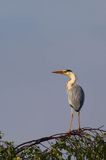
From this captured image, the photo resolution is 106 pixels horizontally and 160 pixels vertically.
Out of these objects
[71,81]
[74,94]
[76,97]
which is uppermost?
[71,81]

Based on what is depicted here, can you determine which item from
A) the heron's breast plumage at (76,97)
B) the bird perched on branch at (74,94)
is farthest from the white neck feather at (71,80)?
the heron's breast plumage at (76,97)

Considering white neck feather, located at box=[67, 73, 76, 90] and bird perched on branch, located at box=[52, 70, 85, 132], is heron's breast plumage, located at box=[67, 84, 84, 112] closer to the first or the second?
bird perched on branch, located at box=[52, 70, 85, 132]

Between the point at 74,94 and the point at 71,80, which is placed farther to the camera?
the point at 71,80

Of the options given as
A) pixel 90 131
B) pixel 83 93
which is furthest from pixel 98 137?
pixel 83 93

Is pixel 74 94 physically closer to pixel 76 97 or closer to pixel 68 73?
pixel 76 97

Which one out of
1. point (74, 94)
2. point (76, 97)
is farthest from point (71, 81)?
point (76, 97)

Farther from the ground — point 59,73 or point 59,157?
point 59,73

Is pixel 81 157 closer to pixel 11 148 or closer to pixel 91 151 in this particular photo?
pixel 91 151

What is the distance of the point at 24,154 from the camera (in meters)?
16.5

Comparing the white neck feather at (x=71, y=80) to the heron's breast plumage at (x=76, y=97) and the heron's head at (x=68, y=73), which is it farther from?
the heron's breast plumage at (x=76, y=97)

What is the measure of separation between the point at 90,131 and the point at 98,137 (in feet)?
0.81

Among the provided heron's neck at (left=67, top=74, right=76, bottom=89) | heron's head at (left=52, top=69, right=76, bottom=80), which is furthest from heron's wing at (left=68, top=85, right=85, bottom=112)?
heron's head at (left=52, top=69, right=76, bottom=80)

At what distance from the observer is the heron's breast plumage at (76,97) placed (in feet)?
70.6

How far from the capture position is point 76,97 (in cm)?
2192
